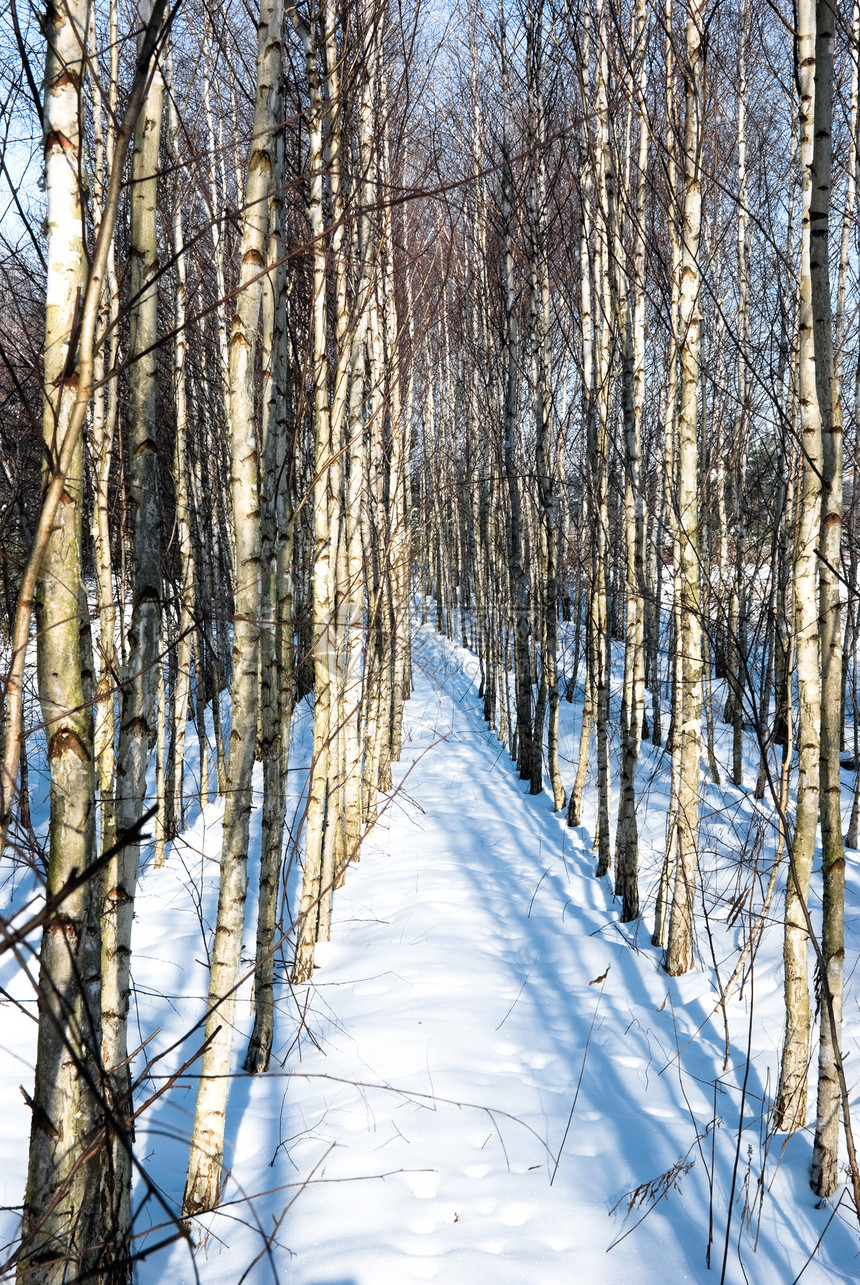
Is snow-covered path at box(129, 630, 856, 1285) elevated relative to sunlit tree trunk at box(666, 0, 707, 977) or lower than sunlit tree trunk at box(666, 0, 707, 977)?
lower

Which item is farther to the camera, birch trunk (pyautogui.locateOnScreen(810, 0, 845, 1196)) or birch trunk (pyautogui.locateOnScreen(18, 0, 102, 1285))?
birch trunk (pyautogui.locateOnScreen(810, 0, 845, 1196))

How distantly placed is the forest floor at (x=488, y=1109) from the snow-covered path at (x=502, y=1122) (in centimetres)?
1

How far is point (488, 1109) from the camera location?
2074 millimetres

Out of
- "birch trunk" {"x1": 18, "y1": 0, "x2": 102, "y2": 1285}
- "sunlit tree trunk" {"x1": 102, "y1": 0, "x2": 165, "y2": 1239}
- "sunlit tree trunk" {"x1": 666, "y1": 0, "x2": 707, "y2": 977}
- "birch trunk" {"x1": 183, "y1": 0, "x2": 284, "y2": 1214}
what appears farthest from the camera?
"sunlit tree trunk" {"x1": 666, "y1": 0, "x2": 707, "y2": 977}

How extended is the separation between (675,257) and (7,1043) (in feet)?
19.2

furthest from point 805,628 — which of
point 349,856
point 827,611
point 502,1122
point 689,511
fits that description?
point 349,856

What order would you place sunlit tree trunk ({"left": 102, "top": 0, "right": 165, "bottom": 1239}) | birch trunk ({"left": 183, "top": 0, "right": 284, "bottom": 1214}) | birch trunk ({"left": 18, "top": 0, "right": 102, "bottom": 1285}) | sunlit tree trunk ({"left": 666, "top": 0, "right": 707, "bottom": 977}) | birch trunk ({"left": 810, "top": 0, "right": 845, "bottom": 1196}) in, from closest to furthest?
birch trunk ({"left": 18, "top": 0, "right": 102, "bottom": 1285}), sunlit tree trunk ({"left": 102, "top": 0, "right": 165, "bottom": 1239}), birch trunk ({"left": 183, "top": 0, "right": 284, "bottom": 1214}), birch trunk ({"left": 810, "top": 0, "right": 845, "bottom": 1196}), sunlit tree trunk ({"left": 666, "top": 0, "right": 707, "bottom": 977})

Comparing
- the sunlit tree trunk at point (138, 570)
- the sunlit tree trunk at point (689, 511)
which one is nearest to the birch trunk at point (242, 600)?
the sunlit tree trunk at point (138, 570)

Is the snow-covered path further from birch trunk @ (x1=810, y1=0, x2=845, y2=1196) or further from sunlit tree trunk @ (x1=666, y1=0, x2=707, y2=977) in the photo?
sunlit tree trunk @ (x1=666, y1=0, x2=707, y2=977)

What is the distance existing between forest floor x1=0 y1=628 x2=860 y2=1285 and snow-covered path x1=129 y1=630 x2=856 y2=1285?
0.04 ft

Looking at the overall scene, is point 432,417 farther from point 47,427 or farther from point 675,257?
point 47,427

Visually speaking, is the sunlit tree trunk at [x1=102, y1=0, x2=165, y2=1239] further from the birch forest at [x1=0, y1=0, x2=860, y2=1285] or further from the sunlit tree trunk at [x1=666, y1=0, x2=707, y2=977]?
the sunlit tree trunk at [x1=666, y1=0, x2=707, y2=977]

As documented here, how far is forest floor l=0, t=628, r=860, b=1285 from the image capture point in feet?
8.05

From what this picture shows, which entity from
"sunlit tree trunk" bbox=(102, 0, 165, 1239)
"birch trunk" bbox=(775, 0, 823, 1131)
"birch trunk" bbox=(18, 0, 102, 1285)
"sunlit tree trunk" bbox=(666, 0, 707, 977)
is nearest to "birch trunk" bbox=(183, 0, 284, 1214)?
"sunlit tree trunk" bbox=(102, 0, 165, 1239)
